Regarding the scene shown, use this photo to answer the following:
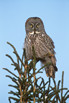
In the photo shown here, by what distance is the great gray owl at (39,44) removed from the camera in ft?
12.3

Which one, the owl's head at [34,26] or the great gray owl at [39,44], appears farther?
the owl's head at [34,26]

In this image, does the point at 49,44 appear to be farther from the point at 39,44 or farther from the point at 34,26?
the point at 34,26

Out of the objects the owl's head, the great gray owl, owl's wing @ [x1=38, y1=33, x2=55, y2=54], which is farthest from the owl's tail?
the owl's head

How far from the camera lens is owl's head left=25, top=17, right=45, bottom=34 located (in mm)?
4155

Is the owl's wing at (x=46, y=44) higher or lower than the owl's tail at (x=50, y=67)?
higher

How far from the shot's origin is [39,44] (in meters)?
3.88

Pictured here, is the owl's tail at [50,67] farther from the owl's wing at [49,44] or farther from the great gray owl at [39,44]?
the owl's wing at [49,44]

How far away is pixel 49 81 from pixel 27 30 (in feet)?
8.73

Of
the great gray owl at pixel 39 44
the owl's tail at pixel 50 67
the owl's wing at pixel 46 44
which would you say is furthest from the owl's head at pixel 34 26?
the owl's tail at pixel 50 67

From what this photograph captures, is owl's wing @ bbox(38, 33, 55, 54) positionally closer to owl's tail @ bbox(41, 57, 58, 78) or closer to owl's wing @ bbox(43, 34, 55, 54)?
owl's wing @ bbox(43, 34, 55, 54)

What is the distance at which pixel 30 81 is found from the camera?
1.36 m

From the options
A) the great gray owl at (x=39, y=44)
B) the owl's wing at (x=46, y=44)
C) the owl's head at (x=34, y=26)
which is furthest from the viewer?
the owl's head at (x=34, y=26)

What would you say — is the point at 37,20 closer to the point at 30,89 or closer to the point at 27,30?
the point at 27,30

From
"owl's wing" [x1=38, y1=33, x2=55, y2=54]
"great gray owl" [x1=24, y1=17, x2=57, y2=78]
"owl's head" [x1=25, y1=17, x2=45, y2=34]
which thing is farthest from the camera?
"owl's head" [x1=25, y1=17, x2=45, y2=34]
